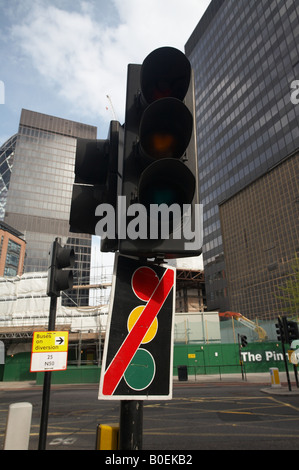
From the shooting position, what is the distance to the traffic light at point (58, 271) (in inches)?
140

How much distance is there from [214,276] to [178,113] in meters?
66.3

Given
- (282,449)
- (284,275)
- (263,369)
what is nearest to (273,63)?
(284,275)

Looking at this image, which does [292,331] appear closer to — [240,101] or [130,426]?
[130,426]

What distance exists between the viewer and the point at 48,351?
3.96 metres

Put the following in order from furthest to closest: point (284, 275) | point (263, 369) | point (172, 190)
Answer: point (284, 275) → point (263, 369) → point (172, 190)

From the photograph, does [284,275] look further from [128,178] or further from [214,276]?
[128,178]

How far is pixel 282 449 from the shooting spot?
17.9ft

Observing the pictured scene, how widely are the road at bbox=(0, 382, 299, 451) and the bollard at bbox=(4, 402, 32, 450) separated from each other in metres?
4.02

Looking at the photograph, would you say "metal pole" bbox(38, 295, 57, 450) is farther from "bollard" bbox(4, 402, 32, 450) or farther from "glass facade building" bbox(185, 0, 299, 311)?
"glass facade building" bbox(185, 0, 299, 311)

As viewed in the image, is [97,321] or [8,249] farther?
[8,249]

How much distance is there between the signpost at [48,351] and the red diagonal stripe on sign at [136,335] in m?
2.59

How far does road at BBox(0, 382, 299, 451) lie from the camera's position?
598 centimetres

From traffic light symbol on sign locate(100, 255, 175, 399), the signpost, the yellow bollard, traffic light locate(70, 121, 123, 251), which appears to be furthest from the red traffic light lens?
the signpost

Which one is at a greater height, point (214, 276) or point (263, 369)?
point (214, 276)
